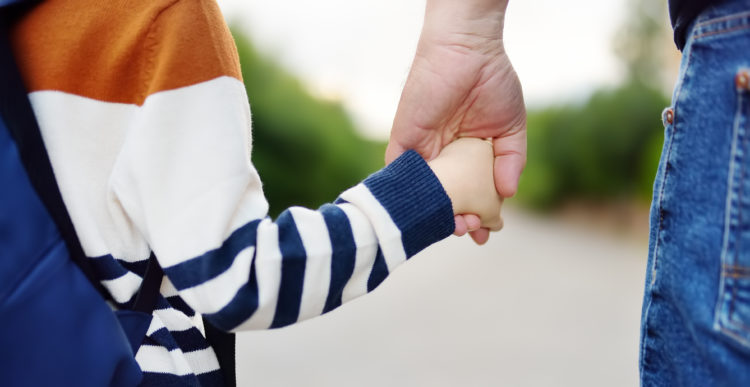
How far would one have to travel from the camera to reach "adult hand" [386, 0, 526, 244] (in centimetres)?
134

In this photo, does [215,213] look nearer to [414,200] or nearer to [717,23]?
[414,200]

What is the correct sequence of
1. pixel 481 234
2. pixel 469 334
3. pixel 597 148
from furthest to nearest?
pixel 597 148
pixel 469 334
pixel 481 234

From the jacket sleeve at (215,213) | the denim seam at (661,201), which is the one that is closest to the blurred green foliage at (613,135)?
the denim seam at (661,201)

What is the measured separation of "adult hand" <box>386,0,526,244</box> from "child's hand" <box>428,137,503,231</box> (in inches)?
1.2

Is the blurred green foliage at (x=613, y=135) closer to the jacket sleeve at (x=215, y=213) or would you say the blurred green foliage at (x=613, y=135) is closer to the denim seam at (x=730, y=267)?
the denim seam at (x=730, y=267)

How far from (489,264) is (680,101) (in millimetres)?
6370

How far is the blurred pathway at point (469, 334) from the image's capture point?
3.98 metres

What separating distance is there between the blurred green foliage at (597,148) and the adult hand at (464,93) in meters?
8.92

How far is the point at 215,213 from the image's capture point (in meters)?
0.97

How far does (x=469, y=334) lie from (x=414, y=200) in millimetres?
3757

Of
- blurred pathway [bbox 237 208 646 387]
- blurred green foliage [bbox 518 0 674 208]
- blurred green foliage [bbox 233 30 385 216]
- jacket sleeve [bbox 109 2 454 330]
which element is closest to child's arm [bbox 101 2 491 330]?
jacket sleeve [bbox 109 2 454 330]

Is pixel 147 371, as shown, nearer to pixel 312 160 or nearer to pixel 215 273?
pixel 215 273

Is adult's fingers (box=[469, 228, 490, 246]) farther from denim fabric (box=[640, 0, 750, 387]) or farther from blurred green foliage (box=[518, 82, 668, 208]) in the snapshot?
blurred green foliage (box=[518, 82, 668, 208])

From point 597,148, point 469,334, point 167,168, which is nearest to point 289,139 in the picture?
point 469,334
